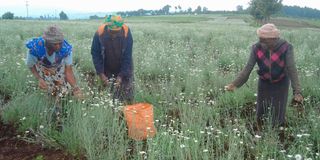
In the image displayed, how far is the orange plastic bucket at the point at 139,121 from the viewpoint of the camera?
3783 mm

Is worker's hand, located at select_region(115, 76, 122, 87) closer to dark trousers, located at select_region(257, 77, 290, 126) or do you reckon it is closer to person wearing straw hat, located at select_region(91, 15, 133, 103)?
person wearing straw hat, located at select_region(91, 15, 133, 103)

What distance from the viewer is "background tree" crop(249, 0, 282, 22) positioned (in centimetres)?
4503

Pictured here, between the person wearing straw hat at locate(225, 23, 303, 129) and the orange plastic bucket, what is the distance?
105cm

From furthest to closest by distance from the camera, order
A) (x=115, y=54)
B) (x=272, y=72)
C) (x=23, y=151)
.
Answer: (x=115, y=54) < (x=272, y=72) < (x=23, y=151)

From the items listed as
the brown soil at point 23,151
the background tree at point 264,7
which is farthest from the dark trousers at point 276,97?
the background tree at point 264,7

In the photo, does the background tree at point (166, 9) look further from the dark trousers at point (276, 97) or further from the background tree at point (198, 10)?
the dark trousers at point (276, 97)

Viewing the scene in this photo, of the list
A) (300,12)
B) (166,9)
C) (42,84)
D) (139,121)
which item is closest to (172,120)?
(139,121)

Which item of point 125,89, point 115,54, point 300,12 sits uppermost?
point 300,12

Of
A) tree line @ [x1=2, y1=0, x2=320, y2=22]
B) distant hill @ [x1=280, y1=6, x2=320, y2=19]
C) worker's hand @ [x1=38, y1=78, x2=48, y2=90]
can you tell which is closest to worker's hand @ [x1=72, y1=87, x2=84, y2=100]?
worker's hand @ [x1=38, y1=78, x2=48, y2=90]

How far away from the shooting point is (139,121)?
149 inches

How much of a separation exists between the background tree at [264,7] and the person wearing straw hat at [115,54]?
43.0m

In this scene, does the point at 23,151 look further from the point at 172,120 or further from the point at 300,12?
the point at 300,12

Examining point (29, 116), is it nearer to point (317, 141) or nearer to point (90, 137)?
point (90, 137)

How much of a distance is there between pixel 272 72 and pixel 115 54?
2.06 m
